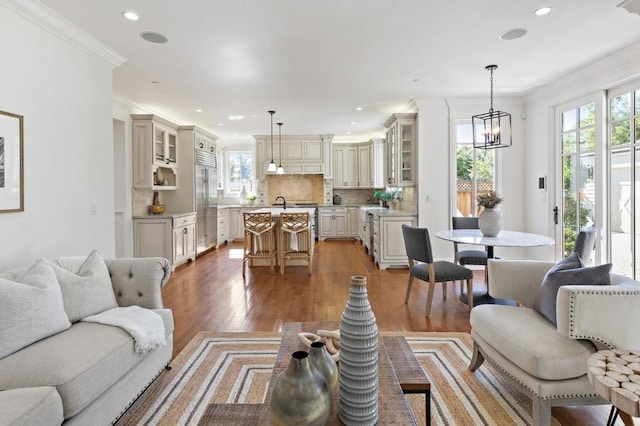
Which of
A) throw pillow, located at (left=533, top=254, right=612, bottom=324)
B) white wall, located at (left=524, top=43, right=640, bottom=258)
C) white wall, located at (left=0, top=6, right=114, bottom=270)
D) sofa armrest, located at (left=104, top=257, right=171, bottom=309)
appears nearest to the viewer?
throw pillow, located at (left=533, top=254, right=612, bottom=324)

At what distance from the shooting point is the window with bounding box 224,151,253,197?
31.5ft

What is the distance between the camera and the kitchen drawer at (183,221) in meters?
5.73

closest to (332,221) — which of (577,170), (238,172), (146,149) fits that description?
(238,172)

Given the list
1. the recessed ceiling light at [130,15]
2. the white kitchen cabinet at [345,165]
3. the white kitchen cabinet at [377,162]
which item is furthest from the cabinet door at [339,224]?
the recessed ceiling light at [130,15]

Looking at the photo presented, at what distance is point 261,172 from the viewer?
28.3 feet

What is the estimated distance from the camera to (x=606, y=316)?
1.71 m

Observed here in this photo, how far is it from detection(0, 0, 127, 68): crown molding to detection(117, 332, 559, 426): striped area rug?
2760 mm

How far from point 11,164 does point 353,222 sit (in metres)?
7.09

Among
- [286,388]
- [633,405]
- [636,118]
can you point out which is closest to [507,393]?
[633,405]

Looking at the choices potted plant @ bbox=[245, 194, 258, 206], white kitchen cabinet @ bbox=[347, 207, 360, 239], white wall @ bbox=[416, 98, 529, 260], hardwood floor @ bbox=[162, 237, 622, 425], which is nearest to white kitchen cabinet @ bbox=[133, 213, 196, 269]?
hardwood floor @ bbox=[162, 237, 622, 425]

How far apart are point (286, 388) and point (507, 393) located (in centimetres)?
171

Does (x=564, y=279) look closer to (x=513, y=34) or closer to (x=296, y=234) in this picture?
(x=513, y=34)

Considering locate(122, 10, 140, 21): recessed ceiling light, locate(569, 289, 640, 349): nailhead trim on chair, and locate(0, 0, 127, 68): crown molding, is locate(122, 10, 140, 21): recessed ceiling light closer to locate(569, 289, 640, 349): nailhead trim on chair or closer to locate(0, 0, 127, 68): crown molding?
locate(0, 0, 127, 68): crown molding

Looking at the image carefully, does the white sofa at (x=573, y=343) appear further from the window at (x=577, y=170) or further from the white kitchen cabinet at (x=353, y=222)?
the white kitchen cabinet at (x=353, y=222)
